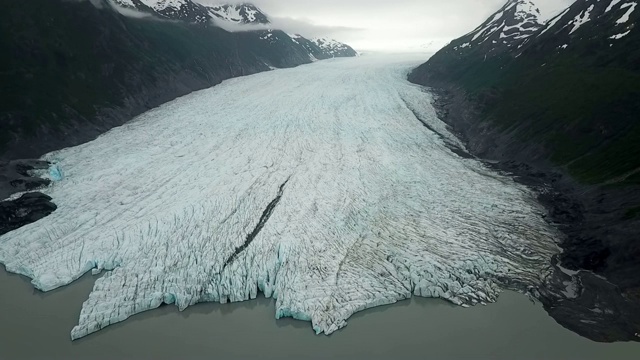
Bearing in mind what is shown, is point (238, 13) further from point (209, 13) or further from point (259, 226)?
point (259, 226)

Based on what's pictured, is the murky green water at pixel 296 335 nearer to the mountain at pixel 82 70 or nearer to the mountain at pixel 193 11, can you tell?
the mountain at pixel 82 70

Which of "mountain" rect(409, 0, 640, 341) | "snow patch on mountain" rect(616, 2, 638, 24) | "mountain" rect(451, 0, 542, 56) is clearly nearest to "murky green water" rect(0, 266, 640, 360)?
"mountain" rect(409, 0, 640, 341)

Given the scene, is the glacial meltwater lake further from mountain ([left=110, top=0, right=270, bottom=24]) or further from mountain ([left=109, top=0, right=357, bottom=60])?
mountain ([left=109, top=0, right=357, bottom=60])

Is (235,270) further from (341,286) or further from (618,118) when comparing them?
(618,118)

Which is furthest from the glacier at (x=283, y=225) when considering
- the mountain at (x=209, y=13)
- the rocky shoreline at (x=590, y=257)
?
the mountain at (x=209, y=13)

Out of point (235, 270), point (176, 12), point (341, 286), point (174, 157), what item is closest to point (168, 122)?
point (174, 157)
